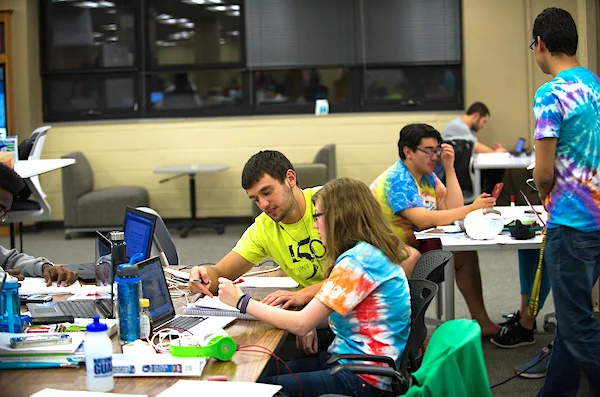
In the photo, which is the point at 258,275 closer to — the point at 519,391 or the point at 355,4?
the point at 519,391

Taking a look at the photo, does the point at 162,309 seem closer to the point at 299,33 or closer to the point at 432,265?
the point at 432,265

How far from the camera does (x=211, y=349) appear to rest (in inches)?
94.4

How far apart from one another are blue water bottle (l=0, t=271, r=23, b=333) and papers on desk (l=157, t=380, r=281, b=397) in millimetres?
675

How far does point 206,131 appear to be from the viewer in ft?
30.8

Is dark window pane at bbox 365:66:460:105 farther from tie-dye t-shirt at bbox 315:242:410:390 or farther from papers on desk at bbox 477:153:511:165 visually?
tie-dye t-shirt at bbox 315:242:410:390

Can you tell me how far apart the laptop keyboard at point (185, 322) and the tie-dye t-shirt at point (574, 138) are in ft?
4.44

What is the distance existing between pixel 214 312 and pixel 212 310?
0.05 feet

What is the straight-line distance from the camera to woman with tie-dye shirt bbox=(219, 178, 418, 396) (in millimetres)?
2676

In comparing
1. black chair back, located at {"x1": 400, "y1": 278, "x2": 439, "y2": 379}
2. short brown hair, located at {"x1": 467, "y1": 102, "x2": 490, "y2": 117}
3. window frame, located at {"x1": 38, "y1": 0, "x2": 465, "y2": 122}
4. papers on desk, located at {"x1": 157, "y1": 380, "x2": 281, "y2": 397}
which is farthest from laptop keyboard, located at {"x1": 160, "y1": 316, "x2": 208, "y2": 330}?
window frame, located at {"x1": 38, "y1": 0, "x2": 465, "y2": 122}

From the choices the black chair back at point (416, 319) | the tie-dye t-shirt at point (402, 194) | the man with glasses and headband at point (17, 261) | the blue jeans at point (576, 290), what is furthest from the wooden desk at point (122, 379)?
the tie-dye t-shirt at point (402, 194)

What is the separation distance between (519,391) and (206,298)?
1707mm

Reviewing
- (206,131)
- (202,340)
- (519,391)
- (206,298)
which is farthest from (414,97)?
(202,340)

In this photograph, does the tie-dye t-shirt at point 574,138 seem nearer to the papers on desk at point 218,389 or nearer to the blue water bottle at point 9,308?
the papers on desk at point 218,389

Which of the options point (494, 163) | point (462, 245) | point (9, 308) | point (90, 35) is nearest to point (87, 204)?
point (90, 35)
